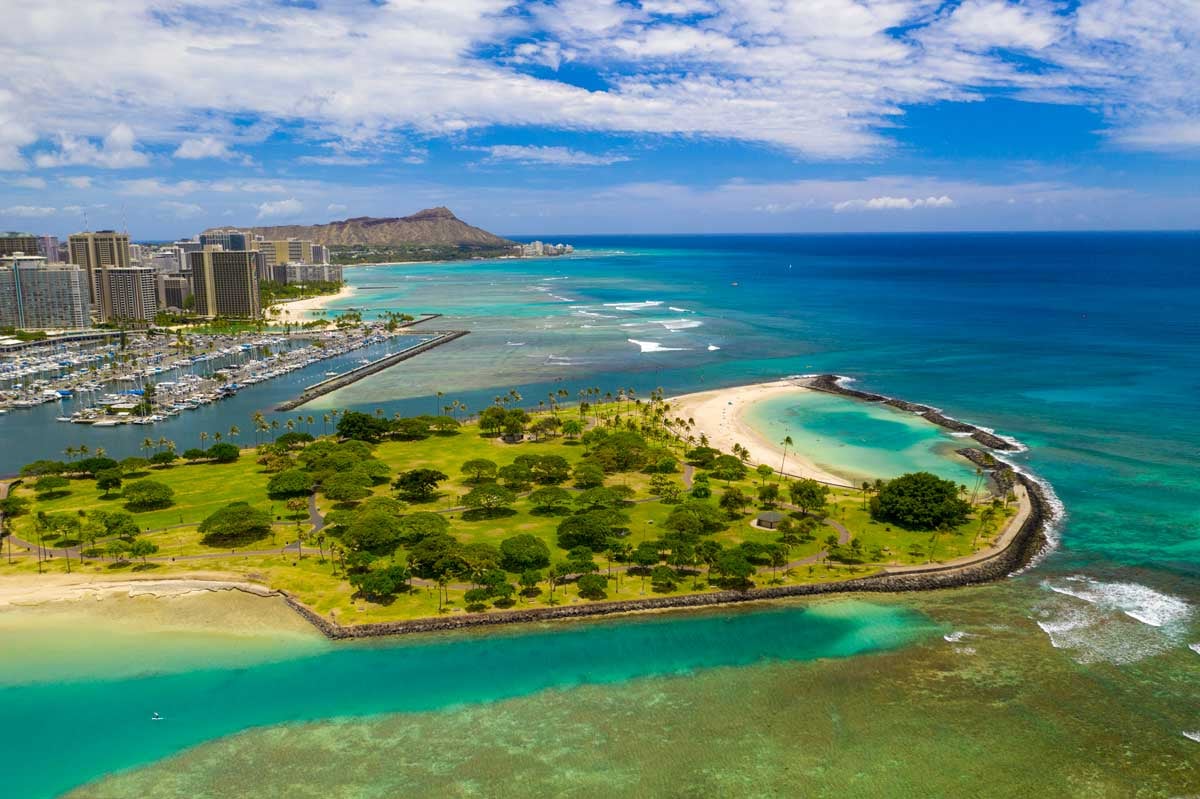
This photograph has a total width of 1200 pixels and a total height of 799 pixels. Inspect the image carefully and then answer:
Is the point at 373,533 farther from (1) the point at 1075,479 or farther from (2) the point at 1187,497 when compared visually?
(2) the point at 1187,497

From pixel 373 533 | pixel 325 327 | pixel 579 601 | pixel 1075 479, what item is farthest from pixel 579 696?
pixel 325 327

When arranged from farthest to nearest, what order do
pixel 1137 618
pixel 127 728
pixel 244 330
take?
pixel 244 330, pixel 1137 618, pixel 127 728

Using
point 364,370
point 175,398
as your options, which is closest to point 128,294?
point 364,370

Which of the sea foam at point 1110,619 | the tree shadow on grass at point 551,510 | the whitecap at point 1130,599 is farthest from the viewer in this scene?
the tree shadow on grass at point 551,510

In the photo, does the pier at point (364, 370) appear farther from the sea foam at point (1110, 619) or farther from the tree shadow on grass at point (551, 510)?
the sea foam at point (1110, 619)

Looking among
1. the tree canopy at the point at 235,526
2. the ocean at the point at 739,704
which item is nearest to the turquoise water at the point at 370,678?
the ocean at the point at 739,704

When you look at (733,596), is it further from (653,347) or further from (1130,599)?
(653,347)

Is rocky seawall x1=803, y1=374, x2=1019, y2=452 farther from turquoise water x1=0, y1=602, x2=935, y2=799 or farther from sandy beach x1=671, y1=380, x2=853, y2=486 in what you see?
turquoise water x1=0, y1=602, x2=935, y2=799

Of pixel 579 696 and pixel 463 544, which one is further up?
pixel 463 544
